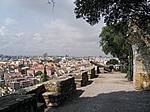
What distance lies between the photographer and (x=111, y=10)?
4.89 metres

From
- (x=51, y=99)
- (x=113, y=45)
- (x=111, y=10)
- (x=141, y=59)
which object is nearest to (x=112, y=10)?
(x=111, y=10)

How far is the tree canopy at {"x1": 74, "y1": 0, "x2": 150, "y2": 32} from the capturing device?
460cm

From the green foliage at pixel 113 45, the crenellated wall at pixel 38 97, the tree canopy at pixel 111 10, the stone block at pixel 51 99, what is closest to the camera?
the crenellated wall at pixel 38 97

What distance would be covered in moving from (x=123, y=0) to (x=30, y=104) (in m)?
3.36

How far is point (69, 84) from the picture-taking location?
794 centimetres

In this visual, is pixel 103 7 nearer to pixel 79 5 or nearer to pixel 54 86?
pixel 79 5

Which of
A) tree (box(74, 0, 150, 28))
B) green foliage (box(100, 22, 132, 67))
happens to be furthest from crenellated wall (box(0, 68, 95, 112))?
green foliage (box(100, 22, 132, 67))

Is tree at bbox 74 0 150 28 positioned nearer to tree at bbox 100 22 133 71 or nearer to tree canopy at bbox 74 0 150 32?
tree canopy at bbox 74 0 150 32

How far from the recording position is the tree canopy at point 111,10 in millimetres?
4598

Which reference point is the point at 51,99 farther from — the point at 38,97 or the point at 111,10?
the point at 111,10

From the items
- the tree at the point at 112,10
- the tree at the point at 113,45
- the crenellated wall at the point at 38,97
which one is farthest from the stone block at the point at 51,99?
the tree at the point at 113,45

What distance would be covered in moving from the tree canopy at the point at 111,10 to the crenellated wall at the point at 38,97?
2728 millimetres

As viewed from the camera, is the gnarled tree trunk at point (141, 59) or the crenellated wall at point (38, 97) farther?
the gnarled tree trunk at point (141, 59)

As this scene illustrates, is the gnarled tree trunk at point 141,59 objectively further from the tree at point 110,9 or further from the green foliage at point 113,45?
the green foliage at point 113,45
